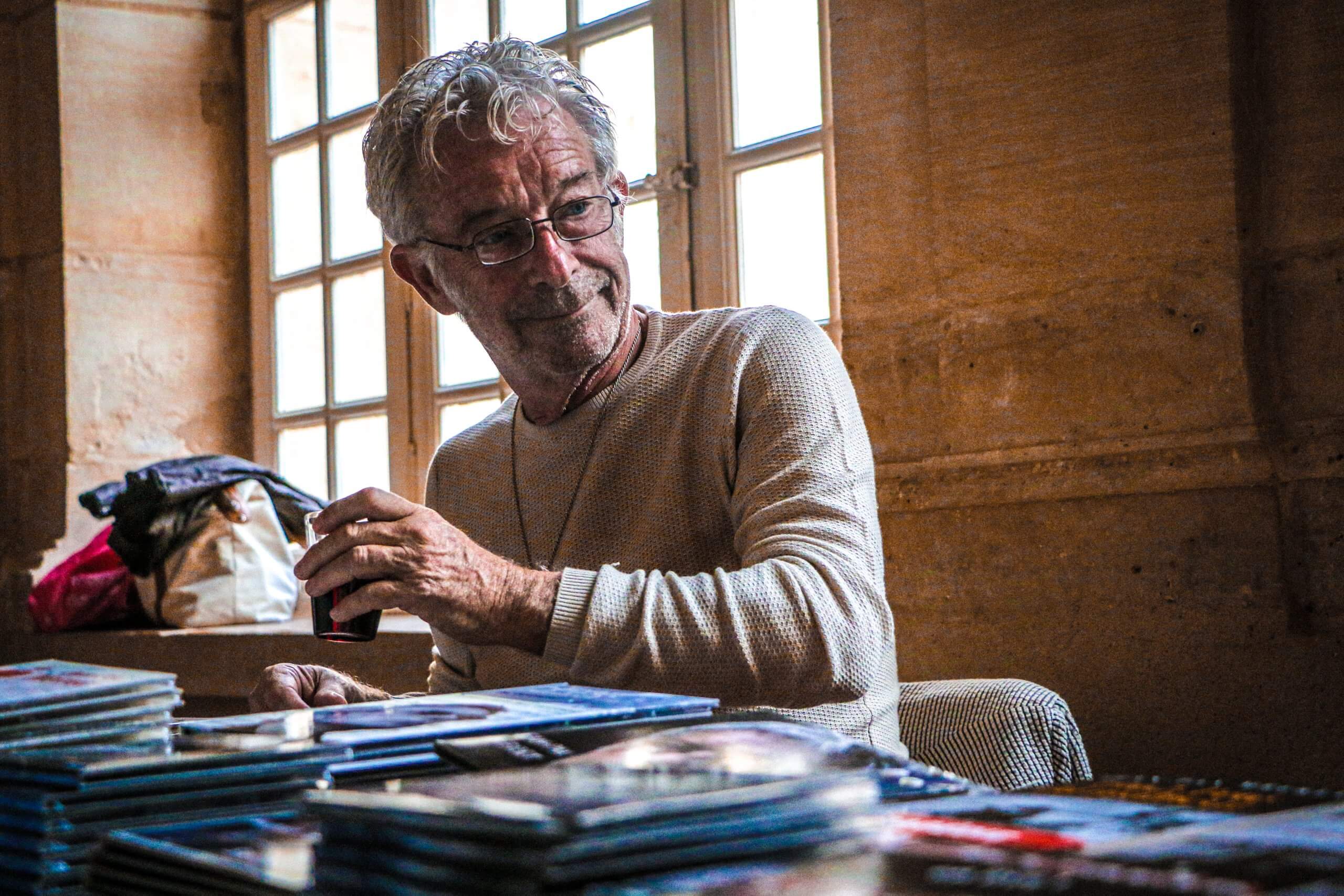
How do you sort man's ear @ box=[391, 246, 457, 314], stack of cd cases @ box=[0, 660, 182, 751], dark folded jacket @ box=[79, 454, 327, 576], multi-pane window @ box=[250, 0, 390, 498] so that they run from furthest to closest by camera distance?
multi-pane window @ box=[250, 0, 390, 498] → dark folded jacket @ box=[79, 454, 327, 576] → man's ear @ box=[391, 246, 457, 314] → stack of cd cases @ box=[0, 660, 182, 751]

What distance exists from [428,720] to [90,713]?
205 millimetres

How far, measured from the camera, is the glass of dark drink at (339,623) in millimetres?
1276

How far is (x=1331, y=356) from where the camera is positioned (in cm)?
204

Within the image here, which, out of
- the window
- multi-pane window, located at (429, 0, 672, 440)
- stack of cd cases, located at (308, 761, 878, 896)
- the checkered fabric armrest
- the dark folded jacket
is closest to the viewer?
stack of cd cases, located at (308, 761, 878, 896)

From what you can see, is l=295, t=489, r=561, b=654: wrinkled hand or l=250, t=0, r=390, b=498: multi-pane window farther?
l=250, t=0, r=390, b=498: multi-pane window

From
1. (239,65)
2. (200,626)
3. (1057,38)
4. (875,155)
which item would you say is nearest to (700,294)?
(875,155)

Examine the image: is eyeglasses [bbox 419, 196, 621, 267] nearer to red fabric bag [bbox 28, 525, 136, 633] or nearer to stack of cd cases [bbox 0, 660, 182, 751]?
stack of cd cases [bbox 0, 660, 182, 751]

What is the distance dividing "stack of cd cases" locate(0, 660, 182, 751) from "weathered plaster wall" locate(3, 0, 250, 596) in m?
3.86

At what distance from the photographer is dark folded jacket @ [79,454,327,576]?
12.2 feet

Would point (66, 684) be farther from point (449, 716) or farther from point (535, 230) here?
point (535, 230)

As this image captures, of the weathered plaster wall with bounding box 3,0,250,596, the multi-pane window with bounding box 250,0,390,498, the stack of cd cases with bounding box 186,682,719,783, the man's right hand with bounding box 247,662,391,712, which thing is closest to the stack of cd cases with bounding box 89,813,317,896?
the stack of cd cases with bounding box 186,682,719,783

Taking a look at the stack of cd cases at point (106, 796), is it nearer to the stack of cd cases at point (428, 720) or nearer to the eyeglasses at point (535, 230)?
the stack of cd cases at point (428, 720)

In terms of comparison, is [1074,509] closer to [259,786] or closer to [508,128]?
[508,128]

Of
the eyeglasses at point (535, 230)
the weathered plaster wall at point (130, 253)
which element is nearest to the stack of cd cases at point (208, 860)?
the eyeglasses at point (535, 230)
